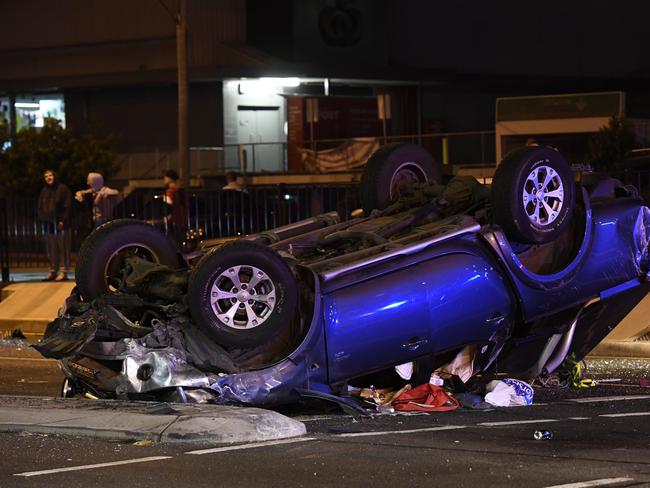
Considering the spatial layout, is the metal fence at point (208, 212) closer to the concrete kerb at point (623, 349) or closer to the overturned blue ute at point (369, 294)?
the concrete kerb at point (623, 349)

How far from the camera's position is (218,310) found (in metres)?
8.62

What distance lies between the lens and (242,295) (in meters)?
8.68

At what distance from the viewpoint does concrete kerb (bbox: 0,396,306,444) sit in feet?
25.8

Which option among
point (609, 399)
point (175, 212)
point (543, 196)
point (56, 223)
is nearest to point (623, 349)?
point (609, 399)

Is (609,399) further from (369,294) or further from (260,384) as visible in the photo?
(260,384)

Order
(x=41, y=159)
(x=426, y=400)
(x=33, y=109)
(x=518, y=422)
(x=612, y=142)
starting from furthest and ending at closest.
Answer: (x=33, y=109) < (x=41, y=159) < (x=612, y=142) < (x=426, y=400) < (x=518, y=422)

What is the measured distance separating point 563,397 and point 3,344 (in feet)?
25.9

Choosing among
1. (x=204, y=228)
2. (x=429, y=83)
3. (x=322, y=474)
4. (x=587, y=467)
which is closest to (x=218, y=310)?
(x=322, y=474)

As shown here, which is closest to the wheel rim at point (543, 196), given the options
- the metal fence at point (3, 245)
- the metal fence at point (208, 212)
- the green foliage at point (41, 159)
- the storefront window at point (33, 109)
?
the metal fence at point (208, 212)

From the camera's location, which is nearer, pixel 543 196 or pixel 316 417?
pixel 316 417

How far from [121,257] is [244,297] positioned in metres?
1.34

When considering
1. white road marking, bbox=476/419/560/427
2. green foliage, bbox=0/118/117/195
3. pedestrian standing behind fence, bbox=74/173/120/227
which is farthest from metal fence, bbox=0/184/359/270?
green foliage, bbox=0/118/117/195

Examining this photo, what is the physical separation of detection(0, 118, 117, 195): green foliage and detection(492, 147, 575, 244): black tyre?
28162mm

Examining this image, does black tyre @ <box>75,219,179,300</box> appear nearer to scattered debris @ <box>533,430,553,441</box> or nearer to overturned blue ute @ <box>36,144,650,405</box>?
overturned blue ute @ <box>36,144,650,405</box>
